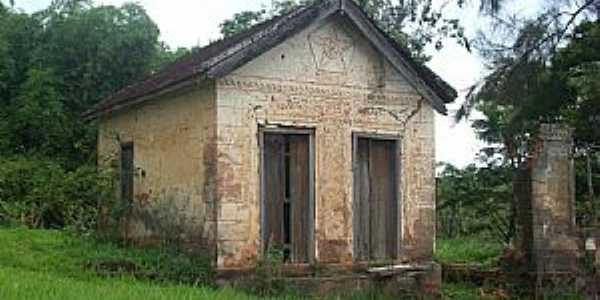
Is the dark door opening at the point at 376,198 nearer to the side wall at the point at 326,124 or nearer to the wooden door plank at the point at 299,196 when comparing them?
the side wall at the point at 326,124

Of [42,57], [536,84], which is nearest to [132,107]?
[536,84]

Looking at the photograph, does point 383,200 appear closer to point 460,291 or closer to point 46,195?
point 460,291

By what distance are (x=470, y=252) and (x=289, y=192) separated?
837 centimetres

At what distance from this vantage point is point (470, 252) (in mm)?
21203

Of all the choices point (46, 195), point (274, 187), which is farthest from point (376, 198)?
point (46, 195)

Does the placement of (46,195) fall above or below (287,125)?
below

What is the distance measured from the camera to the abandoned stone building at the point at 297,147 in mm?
13523

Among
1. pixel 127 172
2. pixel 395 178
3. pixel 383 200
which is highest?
pixel 127 172

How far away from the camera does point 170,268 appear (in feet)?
42.7

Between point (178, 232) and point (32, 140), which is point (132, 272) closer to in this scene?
point (178, 232)

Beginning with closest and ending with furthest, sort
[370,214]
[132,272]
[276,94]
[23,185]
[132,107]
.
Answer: [132,272], [276,94], [370,214], [132,107], [23,185]

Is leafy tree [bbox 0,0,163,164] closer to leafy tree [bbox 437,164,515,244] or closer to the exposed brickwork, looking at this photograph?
leafy tree [bbox 437,164,515,244]

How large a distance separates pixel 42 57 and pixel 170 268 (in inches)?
693

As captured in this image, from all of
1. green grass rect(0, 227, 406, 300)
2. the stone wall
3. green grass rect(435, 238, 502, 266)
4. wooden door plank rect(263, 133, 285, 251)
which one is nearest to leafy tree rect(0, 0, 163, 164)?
green grass rect(0, 227, 406, 300)
